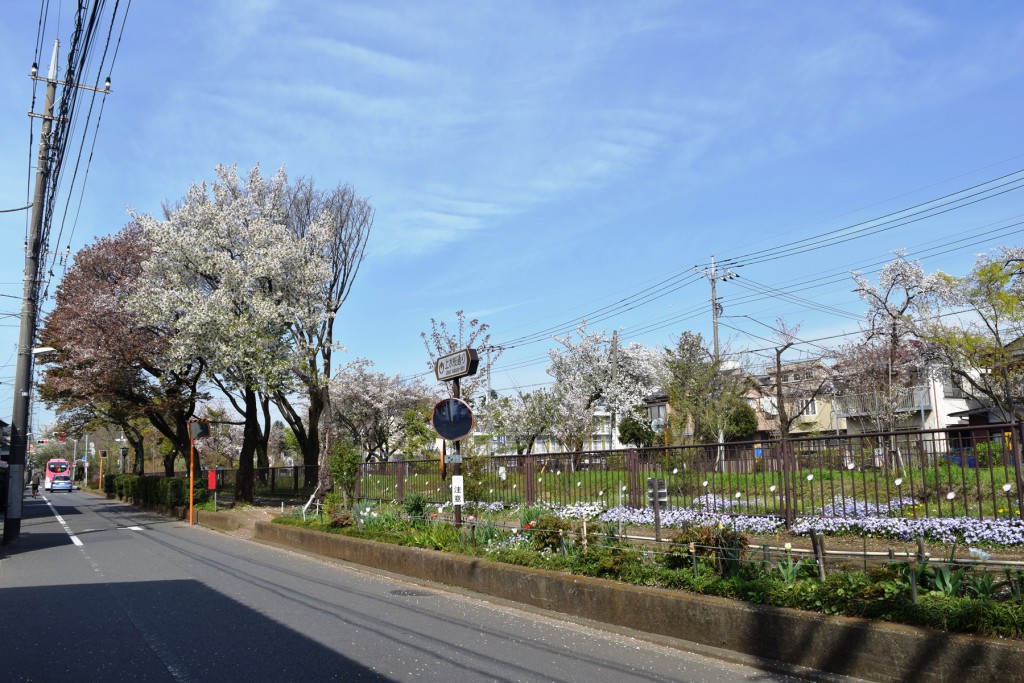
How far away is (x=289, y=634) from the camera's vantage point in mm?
8117

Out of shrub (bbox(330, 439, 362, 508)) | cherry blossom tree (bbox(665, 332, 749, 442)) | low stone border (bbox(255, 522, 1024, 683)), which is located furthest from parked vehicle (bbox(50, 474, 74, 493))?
low stone border (bbox(255, 522, 1024, 683))

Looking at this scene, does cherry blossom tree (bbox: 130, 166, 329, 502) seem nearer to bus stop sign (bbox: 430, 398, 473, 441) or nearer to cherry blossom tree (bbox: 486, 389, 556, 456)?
Result: bus stop sign (bbox: 430, 398, 473, 441)

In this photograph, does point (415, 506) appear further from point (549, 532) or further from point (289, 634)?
point (289, 634)

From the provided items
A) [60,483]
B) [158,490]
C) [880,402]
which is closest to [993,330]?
[880,402]

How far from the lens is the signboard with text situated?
1227cm

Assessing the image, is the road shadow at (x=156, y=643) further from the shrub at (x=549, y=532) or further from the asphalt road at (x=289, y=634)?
the shrub at (x=549, y=532)

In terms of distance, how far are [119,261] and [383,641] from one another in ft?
94.5

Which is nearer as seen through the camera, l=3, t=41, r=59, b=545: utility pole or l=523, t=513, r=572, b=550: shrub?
l=523, t=513, r=572, b=550: shrub

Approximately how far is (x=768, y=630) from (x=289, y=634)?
4869 mm

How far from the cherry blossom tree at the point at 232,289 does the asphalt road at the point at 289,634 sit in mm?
11641

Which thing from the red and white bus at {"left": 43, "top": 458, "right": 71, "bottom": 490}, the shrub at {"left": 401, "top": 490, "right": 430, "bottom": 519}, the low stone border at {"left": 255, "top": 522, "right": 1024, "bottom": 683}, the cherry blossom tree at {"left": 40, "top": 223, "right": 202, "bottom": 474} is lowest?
the red and white bus at {"left": 43, "top": 458, "right": 71, "bottom": 490}

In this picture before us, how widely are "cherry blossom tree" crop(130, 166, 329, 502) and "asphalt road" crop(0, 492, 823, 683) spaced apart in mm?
11641

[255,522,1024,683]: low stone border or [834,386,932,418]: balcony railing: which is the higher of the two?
[834,386,932,418]: balcony railing

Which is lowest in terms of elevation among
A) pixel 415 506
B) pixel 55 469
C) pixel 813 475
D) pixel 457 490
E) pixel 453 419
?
pixel 55 469
